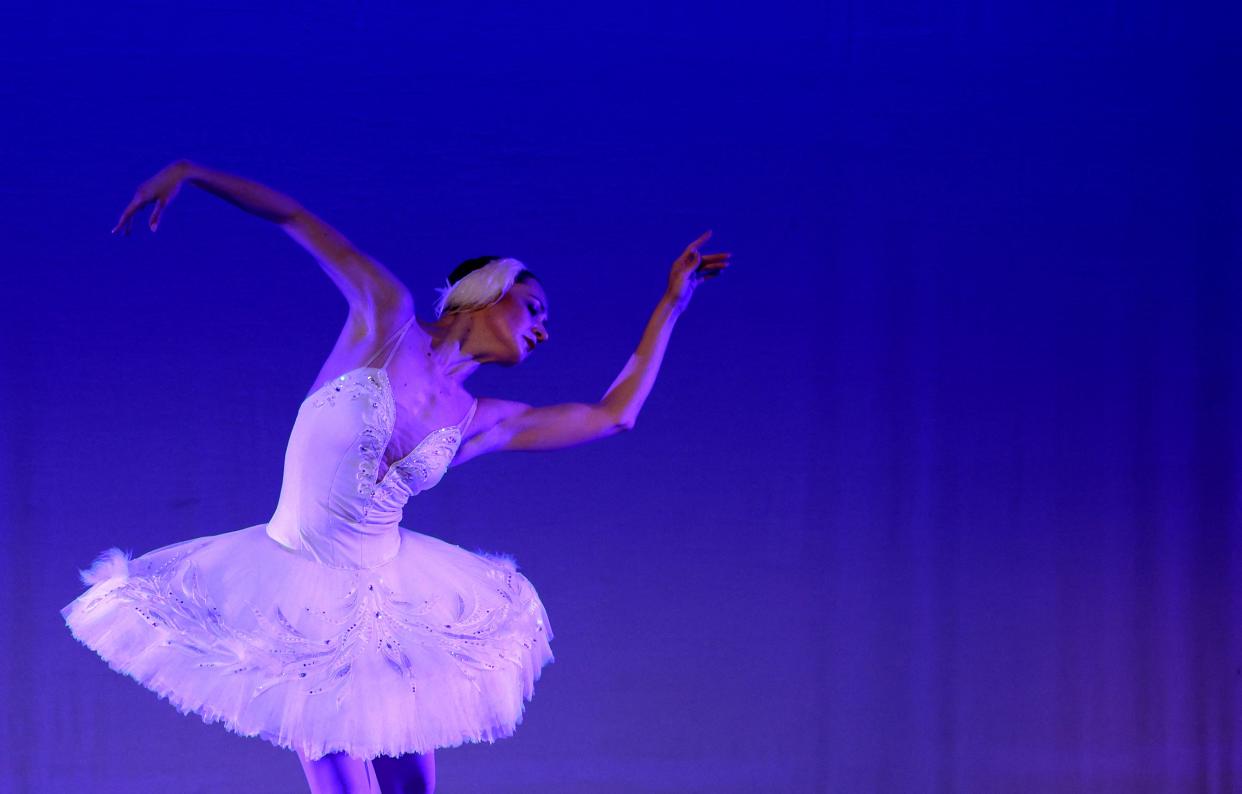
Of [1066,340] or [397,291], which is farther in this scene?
[1066,340]

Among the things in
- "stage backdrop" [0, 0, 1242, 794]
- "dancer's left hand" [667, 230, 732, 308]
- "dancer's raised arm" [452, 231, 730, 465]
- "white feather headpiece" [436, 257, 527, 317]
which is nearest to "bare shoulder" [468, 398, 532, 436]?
"dancer's raised arm" [452, 231, 730, 465]

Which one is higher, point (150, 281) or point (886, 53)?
point (886, 53)

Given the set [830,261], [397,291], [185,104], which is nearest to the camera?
[397,291]

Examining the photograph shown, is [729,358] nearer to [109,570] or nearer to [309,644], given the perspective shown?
[309,644]

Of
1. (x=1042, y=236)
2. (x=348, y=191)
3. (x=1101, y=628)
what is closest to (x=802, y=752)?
(x=1101, y=628)

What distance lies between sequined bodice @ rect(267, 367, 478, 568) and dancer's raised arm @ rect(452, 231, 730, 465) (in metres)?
0.13

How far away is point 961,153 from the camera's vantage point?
12.1 ft

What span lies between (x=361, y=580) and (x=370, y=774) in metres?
0.32

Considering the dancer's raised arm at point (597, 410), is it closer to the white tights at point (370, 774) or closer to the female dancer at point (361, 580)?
the female dancer at point (361, 580)

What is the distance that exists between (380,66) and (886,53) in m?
1.39

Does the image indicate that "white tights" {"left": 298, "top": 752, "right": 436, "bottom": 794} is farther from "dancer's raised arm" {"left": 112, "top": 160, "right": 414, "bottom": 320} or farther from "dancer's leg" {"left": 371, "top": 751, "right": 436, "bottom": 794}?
"dancer's raised arm" {"left": 112, "top": 160, "right": 414, "bottom": 320}

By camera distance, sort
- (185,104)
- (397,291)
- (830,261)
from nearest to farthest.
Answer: (397,291), (185,104), (830,261)

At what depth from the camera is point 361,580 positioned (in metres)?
2.23

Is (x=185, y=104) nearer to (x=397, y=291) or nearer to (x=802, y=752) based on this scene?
(x=397, y=291)
